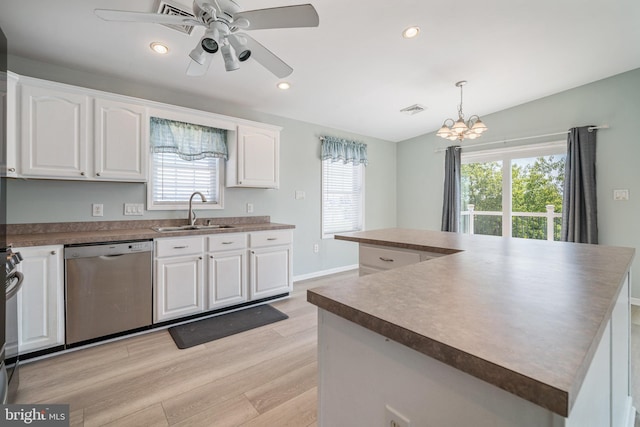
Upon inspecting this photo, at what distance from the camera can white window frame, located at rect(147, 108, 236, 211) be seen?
2.89 meters

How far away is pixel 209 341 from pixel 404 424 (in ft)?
7.30

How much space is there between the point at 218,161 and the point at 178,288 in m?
1.58

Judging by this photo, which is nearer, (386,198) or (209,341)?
(209,341)

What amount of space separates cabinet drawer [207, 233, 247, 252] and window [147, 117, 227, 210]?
0.62 metres

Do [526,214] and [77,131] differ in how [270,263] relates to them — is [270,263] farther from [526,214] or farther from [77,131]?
[526,214]

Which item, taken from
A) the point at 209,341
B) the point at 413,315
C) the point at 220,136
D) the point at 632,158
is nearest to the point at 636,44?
the point at 632,158

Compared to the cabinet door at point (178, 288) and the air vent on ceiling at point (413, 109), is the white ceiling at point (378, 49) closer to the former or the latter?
the air vent on ceiling at point (413, 109)

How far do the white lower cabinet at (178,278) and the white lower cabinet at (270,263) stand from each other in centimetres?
57

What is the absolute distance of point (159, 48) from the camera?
2.38m

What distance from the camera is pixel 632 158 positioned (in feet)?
10.9

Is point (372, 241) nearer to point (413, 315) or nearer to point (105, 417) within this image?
point (413, 315)

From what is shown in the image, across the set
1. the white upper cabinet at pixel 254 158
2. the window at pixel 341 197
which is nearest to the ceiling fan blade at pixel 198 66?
the white upper cabinet at pixel 254 158

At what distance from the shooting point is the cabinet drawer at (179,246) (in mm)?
2602

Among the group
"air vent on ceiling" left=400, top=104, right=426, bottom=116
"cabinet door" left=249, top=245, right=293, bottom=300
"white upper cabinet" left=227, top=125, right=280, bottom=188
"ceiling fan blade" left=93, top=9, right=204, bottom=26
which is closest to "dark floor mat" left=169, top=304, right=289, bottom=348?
"cabinet door" left=249, top=245, right=293, bottom=300
